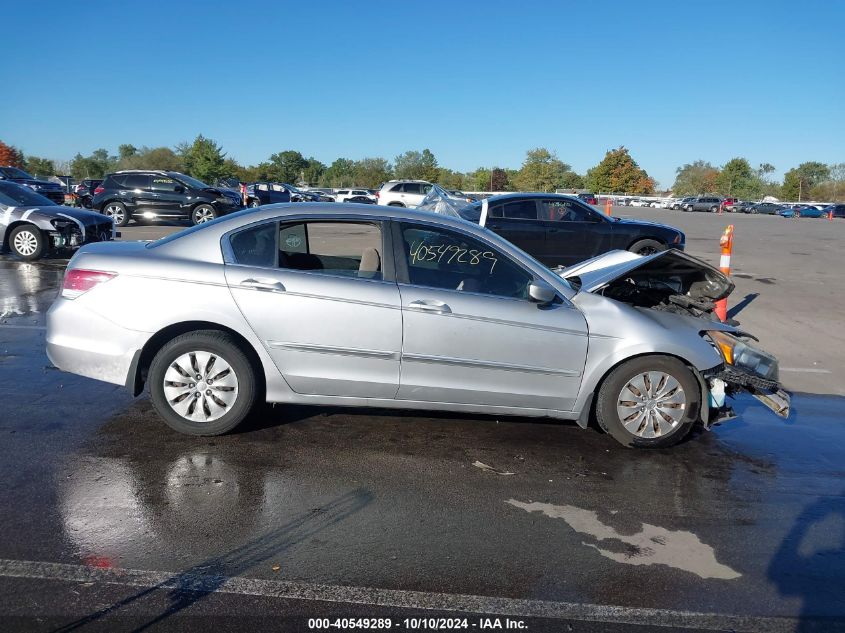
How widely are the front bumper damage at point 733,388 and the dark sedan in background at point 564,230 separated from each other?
27.6ft

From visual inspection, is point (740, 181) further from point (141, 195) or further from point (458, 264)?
point (458, 264)

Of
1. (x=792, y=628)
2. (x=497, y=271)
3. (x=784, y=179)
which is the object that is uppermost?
(x=784, y=179)

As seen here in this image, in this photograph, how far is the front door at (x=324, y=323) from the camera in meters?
4.88

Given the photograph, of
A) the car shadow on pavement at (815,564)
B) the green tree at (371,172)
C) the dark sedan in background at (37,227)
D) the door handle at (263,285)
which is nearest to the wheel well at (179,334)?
the door handle at (263,285)

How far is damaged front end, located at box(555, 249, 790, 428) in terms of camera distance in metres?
5.23

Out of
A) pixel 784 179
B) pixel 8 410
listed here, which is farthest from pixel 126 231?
pixel 784 179

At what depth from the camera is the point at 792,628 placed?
3.10 meters

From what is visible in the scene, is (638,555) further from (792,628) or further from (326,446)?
→ (326,446)

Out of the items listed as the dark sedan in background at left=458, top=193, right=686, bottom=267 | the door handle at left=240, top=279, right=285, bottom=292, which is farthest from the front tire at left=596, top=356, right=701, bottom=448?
the dark sedan in background at left=458, top=193, right=686, bottom=267

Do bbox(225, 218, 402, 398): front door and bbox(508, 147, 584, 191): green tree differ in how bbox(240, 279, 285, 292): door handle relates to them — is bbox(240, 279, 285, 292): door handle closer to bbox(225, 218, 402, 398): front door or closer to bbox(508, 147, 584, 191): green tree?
bbox(225, 218, 402, 398): front door

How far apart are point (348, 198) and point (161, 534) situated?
4099 centimetres

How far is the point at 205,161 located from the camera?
63.2 metres

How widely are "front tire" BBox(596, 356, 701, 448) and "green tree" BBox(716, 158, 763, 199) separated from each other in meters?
113

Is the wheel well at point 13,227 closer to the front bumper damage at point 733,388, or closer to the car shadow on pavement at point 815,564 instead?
the front bumper damage at point 733,388
